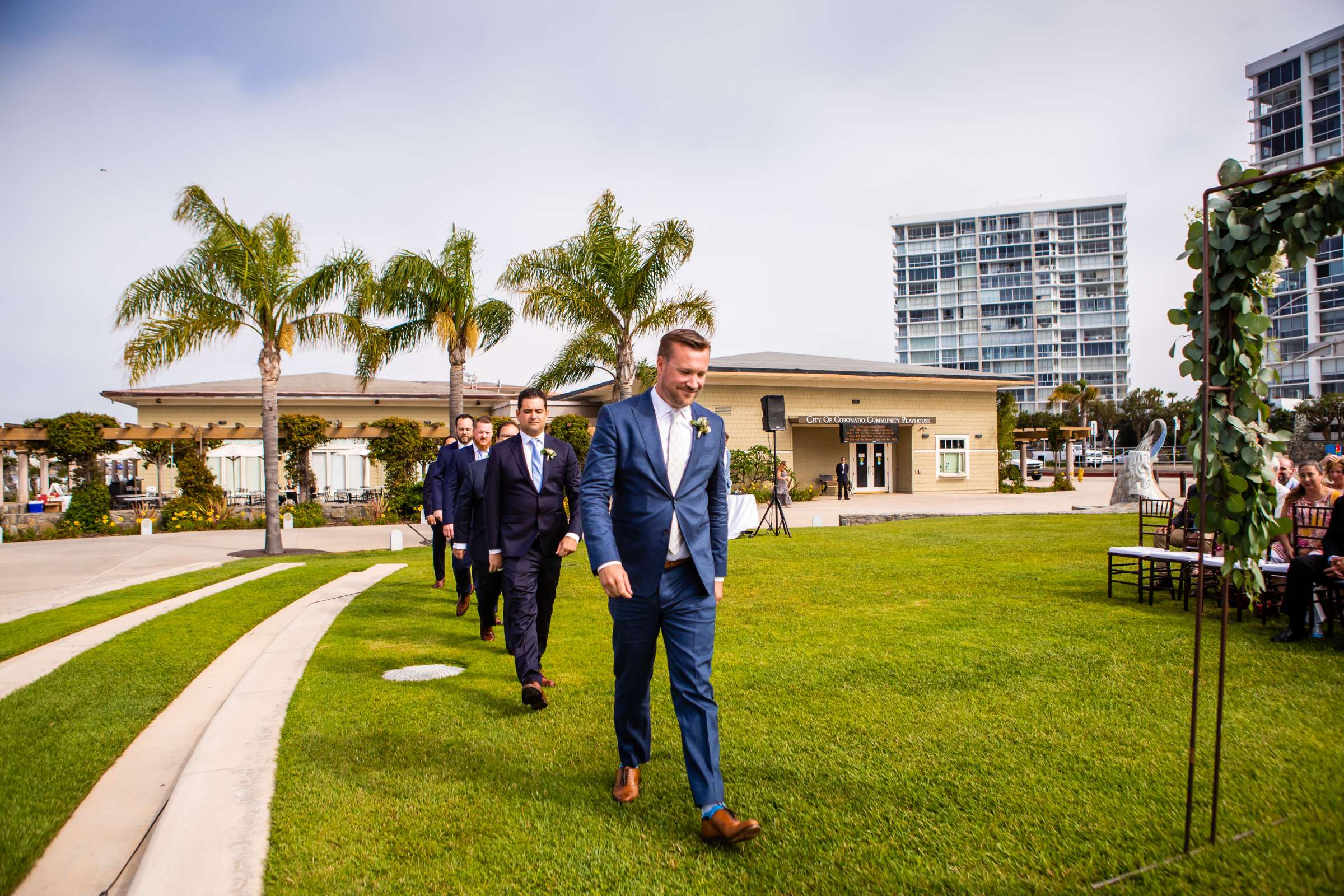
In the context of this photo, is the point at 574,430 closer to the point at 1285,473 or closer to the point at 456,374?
the point at 456,374

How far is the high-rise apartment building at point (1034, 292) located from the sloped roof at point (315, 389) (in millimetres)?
109970

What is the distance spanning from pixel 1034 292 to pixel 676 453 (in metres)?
144

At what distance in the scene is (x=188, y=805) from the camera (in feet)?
11.2

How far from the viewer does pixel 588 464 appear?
337 cm

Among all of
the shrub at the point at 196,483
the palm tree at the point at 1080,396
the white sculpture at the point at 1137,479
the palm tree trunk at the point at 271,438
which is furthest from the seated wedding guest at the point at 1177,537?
the palm tree at the point at 1080,396

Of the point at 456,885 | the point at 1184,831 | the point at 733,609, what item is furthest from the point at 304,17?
the point at 1184,831

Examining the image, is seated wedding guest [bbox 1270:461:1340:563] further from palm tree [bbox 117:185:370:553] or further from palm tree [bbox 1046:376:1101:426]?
palm tree [bbox 1046:376:1101:426]

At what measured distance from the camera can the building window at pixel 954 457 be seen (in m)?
35.4

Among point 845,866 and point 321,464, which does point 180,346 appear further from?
point 845,866

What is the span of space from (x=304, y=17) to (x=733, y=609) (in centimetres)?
878

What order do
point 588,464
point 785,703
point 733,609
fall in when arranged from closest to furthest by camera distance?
1. point 588,464
2. point 785,703
3. point 733,609

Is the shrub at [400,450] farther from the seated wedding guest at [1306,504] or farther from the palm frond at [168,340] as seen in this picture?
the seated wedding guest at [1306,504]

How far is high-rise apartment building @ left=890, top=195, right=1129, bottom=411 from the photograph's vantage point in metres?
131

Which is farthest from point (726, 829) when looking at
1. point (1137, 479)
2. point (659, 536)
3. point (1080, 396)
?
point (1080, 396)
